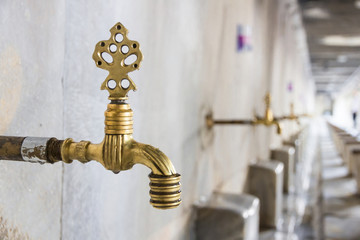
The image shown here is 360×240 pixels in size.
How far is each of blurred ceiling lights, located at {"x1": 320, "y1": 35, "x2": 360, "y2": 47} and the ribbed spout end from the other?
41.6 feet

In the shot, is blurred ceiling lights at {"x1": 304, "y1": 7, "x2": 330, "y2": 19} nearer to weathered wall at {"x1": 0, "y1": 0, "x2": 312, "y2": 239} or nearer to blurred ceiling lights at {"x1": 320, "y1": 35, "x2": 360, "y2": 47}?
blurred ceiling lights at {"x1": 320, "y1": 35, "x2": 360, "y2": 47}

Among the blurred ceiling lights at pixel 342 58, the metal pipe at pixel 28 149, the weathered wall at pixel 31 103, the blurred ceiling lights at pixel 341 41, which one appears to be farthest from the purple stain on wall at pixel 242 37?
the blurred ceiling lights at pixel 342 58

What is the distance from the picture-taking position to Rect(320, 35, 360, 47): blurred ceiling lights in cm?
1227

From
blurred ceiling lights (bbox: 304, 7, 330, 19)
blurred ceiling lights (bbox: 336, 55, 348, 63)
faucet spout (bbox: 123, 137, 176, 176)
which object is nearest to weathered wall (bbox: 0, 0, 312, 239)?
faucet spout (bbox: 123, 137, 176, 176)

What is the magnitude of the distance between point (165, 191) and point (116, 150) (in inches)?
4.3

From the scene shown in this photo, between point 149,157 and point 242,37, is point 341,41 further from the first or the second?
point 149,157

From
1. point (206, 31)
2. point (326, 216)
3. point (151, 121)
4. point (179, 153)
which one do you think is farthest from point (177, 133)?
point (326, 216)

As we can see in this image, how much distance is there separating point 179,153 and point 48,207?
851mm

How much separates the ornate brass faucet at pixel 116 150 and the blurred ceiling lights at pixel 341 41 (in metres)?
12.6

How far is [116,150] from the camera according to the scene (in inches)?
26.1

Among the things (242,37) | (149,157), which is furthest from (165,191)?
(242,37)

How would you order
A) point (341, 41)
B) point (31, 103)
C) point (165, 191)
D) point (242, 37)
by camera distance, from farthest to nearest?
1. point (341, 41)
2. point (242, 37)
3. point (31, 103)
4. point (165, 191)

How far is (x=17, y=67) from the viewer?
75cm

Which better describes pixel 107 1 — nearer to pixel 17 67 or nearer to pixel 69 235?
pixel 17 67
